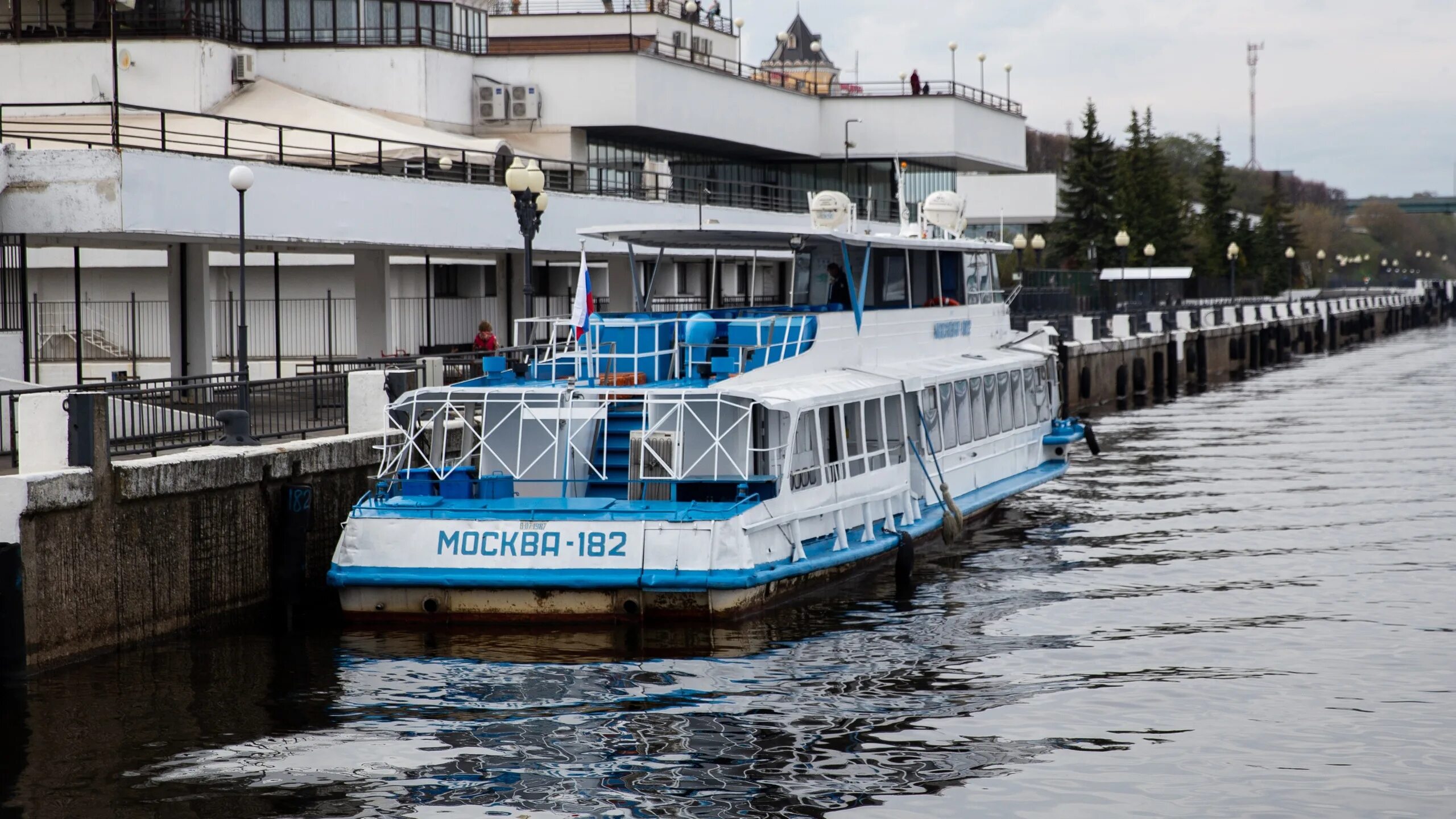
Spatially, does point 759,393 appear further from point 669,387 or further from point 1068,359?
point 1068,359

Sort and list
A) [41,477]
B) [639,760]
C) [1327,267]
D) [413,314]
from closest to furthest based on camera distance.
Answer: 1. [639,760]
2. [41,477]
3. [413,314]
4. [1327,267]

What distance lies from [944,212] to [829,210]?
11.9 feet

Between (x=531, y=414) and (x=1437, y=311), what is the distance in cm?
14187

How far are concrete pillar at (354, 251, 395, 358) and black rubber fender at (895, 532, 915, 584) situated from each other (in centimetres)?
2070

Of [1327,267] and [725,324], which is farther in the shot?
[1327,267]

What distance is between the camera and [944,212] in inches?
1105

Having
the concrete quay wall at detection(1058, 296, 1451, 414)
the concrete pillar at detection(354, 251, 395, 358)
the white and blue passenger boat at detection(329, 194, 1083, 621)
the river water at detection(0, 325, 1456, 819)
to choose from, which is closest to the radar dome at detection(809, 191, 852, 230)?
the white and blue passenger boat at detection(329, 194, 1083, 621)

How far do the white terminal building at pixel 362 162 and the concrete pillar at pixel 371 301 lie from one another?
68 millimetres

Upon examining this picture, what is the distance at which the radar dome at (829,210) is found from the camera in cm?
2514

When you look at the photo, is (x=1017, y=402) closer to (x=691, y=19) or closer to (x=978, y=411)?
(x=978, y=411)

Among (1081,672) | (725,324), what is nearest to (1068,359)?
(725,324)

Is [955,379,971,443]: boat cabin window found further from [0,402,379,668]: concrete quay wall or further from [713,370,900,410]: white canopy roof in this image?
[0,402,379,668]: concrete quay wall

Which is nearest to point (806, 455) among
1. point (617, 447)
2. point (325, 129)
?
point (617, 447)

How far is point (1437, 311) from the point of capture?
5738 inches
